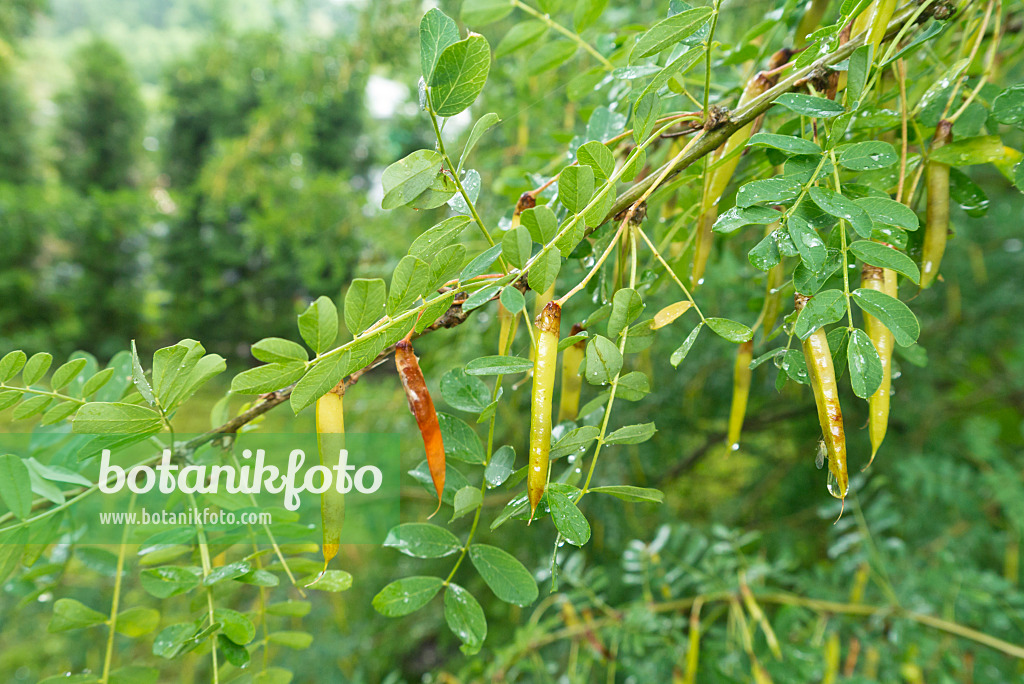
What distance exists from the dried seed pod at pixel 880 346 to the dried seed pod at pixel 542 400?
0.12 metres

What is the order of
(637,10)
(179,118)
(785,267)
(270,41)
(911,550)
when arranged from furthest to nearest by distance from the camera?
(179,118) → (270,41) → (911,550) → (637,10) → (785,267)

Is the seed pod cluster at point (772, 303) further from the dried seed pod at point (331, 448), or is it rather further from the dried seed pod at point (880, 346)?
the dried seed pod at point (331, 448)

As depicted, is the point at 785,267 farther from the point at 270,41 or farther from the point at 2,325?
the point at 2,325

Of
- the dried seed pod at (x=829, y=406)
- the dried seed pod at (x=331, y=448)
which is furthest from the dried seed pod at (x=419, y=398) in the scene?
the dried seed pod at (x=829, y=406)

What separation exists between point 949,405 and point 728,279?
59 cm

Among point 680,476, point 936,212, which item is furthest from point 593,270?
point 680,476

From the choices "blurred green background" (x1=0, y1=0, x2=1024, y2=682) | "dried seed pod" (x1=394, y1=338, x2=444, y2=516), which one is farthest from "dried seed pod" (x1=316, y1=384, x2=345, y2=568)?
"blurred green background" (x1=0, y1=0, x2=1024, y2=682)

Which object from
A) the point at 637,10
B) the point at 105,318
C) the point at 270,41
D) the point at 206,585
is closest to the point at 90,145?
the point at 105,318

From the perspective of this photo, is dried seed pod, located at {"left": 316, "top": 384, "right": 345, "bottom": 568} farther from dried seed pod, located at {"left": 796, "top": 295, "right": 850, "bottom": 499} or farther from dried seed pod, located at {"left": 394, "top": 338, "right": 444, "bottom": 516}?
dried seed pod, located at {"left": 796, "top": 295, "right": 850, "bottom": 499}

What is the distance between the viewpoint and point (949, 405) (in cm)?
94

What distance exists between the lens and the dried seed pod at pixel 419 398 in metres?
0.20

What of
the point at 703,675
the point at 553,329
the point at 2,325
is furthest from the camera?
the point at 2,325

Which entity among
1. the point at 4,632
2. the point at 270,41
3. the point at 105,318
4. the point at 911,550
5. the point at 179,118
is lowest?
the point at 911,550

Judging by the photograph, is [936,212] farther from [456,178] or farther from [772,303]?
[456,178]
